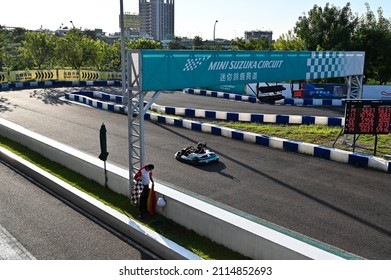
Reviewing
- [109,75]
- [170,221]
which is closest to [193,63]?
[170,221]

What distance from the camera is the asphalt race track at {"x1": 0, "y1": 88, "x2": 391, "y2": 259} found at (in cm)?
890

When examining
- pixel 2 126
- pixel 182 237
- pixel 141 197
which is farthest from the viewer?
pixel 2 126

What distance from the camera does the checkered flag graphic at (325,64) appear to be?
51.1 feet

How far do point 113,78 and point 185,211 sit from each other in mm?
39830

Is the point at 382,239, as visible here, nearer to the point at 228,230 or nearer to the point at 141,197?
the point at 228,230

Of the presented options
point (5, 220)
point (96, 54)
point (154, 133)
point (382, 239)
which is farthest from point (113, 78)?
point (382, 239)

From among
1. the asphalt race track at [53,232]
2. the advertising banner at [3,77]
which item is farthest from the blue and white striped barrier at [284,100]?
the asphalt race track at [53,232]

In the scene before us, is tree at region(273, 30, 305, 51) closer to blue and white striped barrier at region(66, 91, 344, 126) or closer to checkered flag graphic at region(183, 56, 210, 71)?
blue and white striped barrier at region(66, 91, 344, 126)

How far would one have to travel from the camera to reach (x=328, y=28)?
1478 inches

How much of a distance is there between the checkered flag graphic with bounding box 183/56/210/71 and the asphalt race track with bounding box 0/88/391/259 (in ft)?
11.8

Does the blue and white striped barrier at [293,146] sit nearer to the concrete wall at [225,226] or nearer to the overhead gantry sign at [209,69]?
the overhead gantry sign at [209,69]

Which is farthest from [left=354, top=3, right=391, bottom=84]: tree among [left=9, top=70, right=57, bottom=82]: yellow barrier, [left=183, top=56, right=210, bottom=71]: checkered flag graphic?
[left=9, top=70, right=57, bottom=82]: yellow barrier

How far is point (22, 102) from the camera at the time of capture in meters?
27.9
